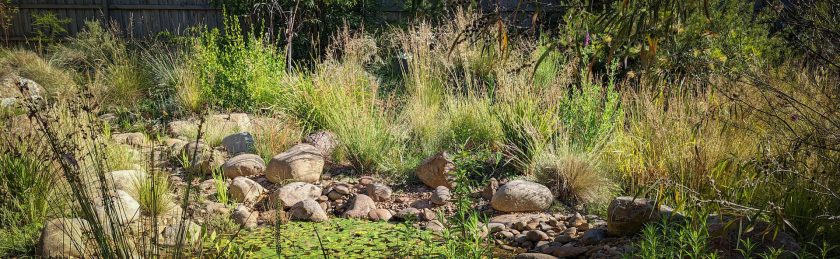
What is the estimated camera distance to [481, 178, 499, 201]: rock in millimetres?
4926

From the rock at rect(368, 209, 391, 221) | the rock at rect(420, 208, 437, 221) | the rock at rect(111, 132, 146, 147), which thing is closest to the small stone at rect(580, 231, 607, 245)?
the rock at rect(420, 208, 437, 221)

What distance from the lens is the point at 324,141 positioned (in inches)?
242

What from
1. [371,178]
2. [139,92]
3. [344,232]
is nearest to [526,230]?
[344,232]

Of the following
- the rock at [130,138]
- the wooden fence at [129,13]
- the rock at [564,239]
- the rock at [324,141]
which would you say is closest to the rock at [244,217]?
the rock at [324,141]

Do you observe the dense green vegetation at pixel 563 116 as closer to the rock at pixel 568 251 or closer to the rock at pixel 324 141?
the rock at pixel 324 141

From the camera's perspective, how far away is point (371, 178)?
5387mm

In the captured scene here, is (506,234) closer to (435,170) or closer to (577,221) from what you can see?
(577,221)

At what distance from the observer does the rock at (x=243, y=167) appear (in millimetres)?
5477

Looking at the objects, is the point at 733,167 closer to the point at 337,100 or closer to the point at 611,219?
the point at 611,219

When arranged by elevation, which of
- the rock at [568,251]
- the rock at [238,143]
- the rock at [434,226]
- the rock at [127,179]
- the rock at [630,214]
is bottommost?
the rock at [238,143]

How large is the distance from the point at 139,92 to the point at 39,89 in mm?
1067

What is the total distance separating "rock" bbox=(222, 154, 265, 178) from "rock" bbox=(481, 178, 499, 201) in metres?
1.76

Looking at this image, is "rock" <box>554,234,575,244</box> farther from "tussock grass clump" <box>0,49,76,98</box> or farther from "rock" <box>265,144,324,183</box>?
"tussock grass clump" <box>0,49,76,98</box>

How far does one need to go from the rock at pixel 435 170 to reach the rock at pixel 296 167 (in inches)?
30.0
